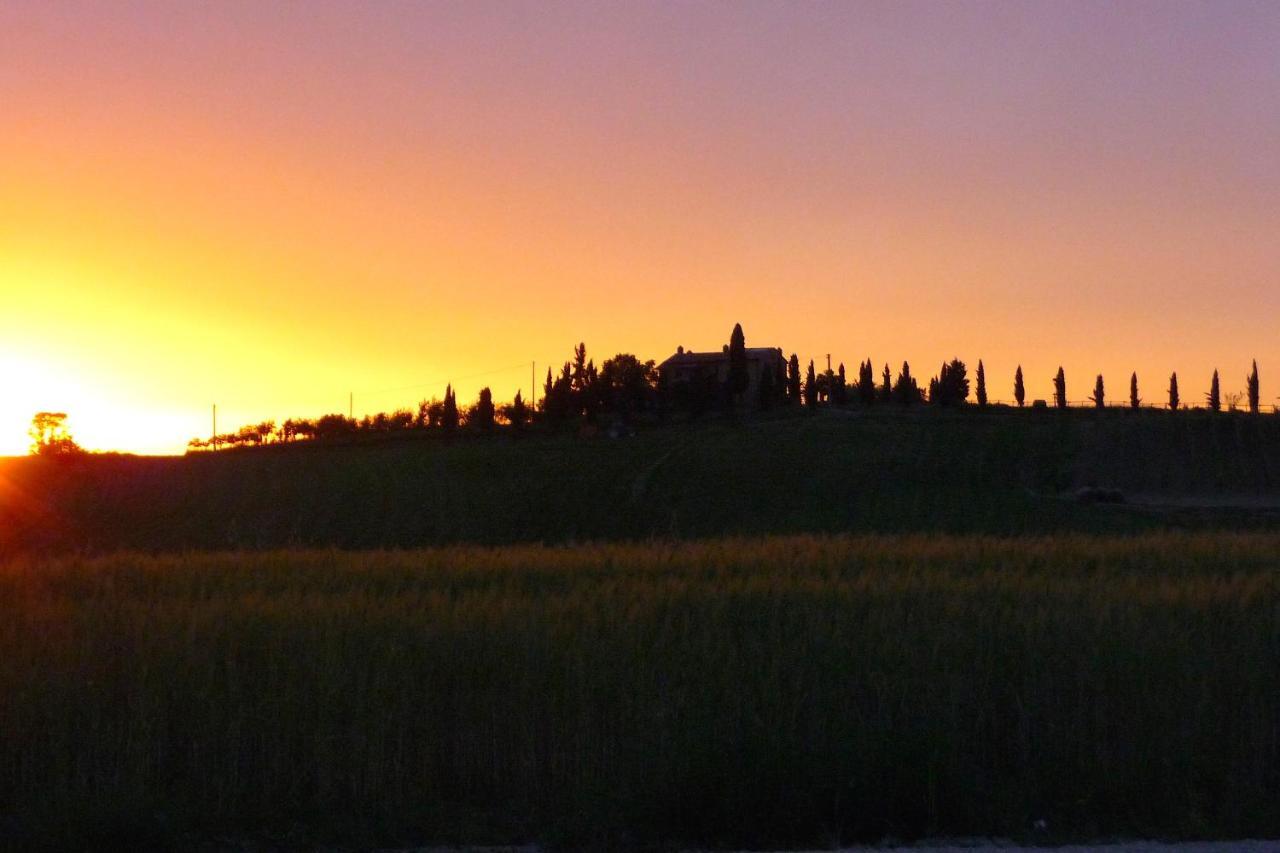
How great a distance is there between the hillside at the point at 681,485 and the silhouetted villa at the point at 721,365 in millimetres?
23538

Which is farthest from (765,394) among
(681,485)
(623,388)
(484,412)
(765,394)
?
(681,485)

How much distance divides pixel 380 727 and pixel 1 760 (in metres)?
2.41

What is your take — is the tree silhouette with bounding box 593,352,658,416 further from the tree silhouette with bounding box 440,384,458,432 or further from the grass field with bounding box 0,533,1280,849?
the grass field with bounding box 0,533,1280,849

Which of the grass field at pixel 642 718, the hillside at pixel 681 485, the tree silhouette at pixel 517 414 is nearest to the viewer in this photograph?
the grass field at pixel 642 718

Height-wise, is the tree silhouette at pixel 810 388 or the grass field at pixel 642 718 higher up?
the tree silhouette at pixel 810 388

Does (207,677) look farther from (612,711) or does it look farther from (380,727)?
(612,711)

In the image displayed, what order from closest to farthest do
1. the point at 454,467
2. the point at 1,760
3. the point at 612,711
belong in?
the point at 1,760 → the point at 612,711 → the point at 454,467

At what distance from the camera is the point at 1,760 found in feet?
25.5

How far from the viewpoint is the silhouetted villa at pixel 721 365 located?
10783 centimetres

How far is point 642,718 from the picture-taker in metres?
8.41

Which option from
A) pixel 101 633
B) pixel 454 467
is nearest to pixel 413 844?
pixel 101 633

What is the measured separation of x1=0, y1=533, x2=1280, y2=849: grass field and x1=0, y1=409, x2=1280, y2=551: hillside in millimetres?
29947

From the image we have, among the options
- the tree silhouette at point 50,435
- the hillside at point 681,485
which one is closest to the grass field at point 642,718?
the hillside at point 681,485

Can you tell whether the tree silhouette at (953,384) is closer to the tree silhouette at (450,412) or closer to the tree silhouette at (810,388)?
the tree silhouette at (810,388)
